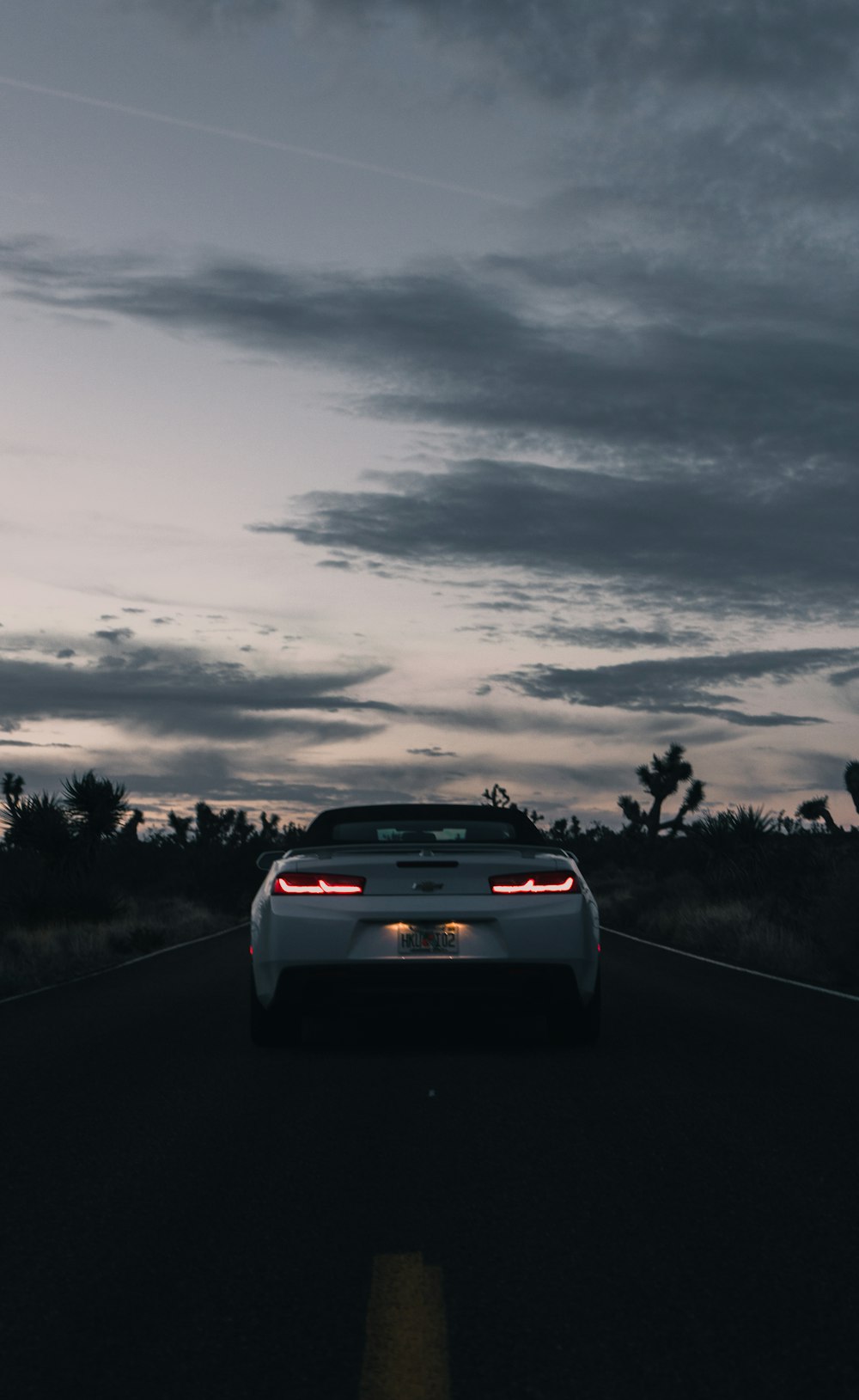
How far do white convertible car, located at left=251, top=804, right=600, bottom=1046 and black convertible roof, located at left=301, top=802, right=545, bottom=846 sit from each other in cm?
141

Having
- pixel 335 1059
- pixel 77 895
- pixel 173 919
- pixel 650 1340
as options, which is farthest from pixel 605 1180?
pixel 173 919

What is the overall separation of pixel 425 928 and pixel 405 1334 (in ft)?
16.8

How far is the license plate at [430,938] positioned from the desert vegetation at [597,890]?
107 inches

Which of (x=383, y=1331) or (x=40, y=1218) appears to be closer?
(x=383, y=1331)

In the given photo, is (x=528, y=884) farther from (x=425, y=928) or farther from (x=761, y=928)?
(x=761, y=928)

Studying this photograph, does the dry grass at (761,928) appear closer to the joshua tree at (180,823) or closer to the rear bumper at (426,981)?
the rear bumper at (426,981)

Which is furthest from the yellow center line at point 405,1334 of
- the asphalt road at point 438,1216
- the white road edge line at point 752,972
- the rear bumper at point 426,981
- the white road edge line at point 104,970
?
the white road edge line at point 104,970

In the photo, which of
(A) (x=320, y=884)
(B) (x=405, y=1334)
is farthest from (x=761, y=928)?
(B) (x=405, y=1334)

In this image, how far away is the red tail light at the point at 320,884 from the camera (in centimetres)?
936

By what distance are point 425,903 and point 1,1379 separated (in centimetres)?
556

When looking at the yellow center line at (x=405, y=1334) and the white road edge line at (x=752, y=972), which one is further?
the white road edge line at (x=752, y=972)

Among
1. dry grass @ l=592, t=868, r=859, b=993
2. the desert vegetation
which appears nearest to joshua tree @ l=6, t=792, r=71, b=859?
the desert vegetation

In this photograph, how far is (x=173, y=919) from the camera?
3453 centimetres

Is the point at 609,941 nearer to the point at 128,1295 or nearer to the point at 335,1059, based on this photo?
the point at 335,1059
